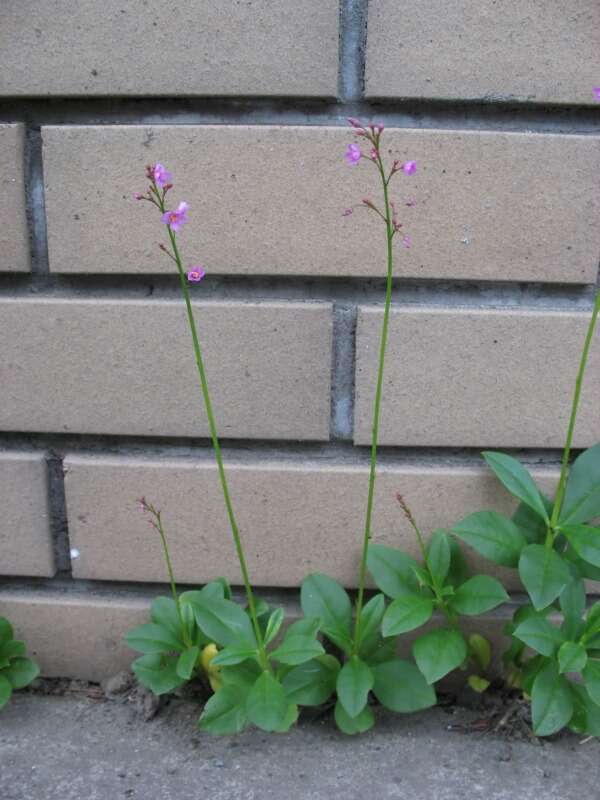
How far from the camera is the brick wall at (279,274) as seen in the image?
1.28 m

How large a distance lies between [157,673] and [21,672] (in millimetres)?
303

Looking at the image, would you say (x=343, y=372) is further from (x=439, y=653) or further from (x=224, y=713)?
(x=224, y=713)

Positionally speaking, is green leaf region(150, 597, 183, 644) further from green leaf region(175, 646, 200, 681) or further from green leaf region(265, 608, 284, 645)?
green leaf region(265, 608, 284, 645)

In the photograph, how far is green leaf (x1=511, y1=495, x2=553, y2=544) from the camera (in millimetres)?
1346

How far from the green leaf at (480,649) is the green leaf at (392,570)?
0.63ft

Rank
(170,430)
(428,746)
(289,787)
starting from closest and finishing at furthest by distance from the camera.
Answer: (289,787)
(428,746)
(170,430)

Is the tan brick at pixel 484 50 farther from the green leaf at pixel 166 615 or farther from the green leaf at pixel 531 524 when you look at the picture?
the green leaf at pixel 166 615

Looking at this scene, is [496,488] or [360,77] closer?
[360,77]

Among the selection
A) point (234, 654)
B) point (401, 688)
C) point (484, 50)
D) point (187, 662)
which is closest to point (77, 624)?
point (187, 662)

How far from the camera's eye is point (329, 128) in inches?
50.8

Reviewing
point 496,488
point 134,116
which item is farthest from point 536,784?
point 134,116

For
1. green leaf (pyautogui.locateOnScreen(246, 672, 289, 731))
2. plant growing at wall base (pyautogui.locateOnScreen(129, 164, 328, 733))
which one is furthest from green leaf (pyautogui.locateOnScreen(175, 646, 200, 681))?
green leaf (pyautogui.locateOnScreen(246, 672, 289, 731))

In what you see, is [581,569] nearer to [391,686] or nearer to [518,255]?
[391,686]

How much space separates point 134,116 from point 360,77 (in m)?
0.43
